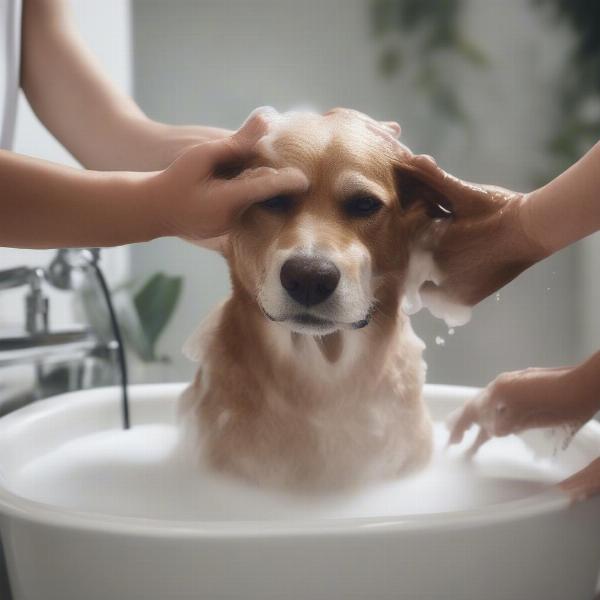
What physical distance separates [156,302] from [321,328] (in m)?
0.22

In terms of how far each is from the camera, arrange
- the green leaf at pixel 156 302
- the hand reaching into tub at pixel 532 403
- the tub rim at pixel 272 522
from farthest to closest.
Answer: the green leaf at pixel 156 302 < the hand reaching into tub at pixel 532 403 < the tub rim at pixel 272 522

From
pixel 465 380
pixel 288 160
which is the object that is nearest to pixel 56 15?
pixel 288 160

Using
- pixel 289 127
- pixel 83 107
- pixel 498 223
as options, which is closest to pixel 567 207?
pixel 498 223

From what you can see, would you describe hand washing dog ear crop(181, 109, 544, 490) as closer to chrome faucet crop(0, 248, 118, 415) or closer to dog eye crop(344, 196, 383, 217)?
dog eye crop(344, 196, 383, 217)

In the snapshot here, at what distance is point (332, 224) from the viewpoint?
325mm

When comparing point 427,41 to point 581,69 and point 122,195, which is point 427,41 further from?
point 122,195

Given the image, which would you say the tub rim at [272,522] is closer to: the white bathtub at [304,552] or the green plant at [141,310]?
the white bathtub at [304,552]

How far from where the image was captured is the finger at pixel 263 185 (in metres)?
0.32

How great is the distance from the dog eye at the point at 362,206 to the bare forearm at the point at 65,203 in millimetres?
92

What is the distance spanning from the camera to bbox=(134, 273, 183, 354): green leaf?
0.50 meters

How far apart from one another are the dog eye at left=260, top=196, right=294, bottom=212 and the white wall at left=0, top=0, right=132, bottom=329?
0.18 metres

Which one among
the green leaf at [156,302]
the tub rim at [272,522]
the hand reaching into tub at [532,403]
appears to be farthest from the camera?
the green leaf at [156,302]

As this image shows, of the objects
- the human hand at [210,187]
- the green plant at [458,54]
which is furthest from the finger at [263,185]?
the green plant at [458,54]

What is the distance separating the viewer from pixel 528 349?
0.45 meters
